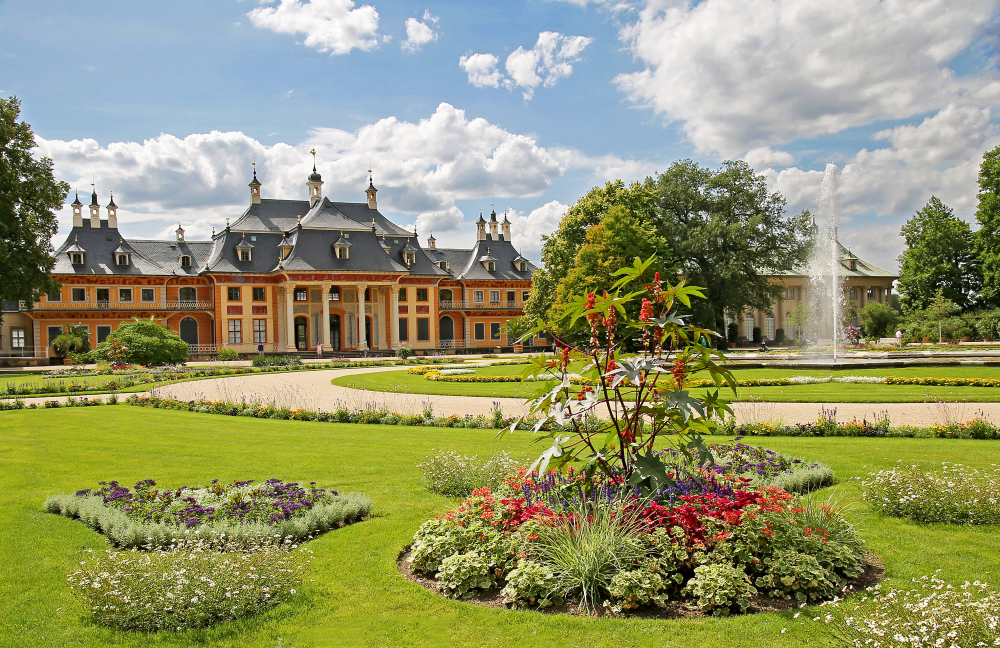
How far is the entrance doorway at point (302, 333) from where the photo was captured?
5634cm

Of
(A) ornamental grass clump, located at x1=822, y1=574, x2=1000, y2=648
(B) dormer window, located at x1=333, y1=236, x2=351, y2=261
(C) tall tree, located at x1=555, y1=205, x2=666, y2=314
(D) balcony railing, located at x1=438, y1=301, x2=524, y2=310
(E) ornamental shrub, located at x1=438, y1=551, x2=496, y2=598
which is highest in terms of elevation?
(B) dormer window, located at x1=333, y1=236, x2=351, y2=261

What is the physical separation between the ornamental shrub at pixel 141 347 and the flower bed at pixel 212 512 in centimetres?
3065

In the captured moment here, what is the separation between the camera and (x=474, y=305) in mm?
65312

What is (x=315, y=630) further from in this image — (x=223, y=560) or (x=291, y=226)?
(x=291, y=226)

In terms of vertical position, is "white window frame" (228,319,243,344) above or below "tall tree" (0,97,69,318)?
below

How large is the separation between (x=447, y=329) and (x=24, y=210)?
35.5 meters

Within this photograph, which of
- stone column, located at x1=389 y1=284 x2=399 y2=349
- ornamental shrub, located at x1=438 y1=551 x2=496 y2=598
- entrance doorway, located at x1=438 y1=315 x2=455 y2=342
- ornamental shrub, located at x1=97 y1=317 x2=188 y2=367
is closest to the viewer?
ornamental shrub, located at x1=438 y1=551 x2=496 y2=598

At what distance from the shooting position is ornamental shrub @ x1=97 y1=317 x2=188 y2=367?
115ft

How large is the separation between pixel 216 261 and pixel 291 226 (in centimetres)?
776

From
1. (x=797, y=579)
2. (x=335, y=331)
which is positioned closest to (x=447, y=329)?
(x=335, y=331)

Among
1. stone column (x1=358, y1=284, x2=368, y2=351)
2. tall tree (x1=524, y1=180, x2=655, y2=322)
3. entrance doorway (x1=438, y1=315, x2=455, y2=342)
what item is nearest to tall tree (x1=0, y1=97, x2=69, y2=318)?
stone column (x1=358, y1=284, x2=368, y2=351)

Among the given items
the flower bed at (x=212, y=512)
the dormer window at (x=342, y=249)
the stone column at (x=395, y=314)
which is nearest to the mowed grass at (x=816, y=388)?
the flower bed at (x=212, y=512)

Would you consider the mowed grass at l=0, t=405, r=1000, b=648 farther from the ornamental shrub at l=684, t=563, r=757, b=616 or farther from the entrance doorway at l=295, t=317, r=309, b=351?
the entrance doorway at l=295, t=317, r=309, b=351

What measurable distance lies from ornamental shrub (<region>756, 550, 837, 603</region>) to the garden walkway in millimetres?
8952
